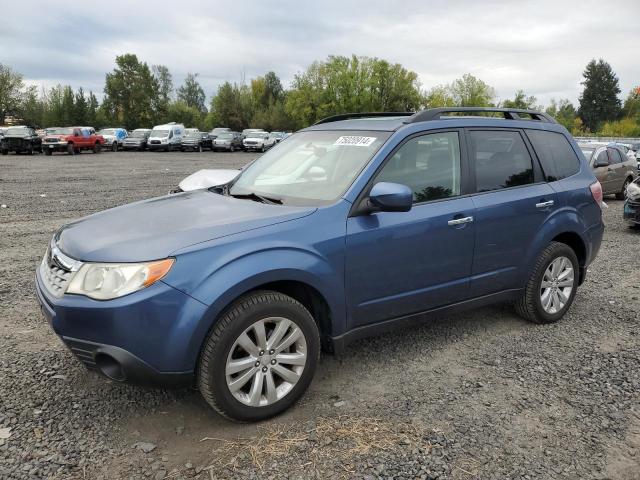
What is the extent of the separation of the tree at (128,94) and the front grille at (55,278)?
76.3 m

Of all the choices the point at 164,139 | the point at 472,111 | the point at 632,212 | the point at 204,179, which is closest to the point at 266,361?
the point at 472,111

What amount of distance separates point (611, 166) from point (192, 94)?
12843cm

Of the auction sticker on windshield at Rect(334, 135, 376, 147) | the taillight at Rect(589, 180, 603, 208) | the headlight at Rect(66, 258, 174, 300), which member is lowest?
A: the headlight at Rect(66, 258, 174, 300)

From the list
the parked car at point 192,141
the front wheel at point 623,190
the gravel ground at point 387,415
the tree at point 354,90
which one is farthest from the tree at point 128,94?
the gravel ground at point 387,415

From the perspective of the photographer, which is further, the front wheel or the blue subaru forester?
the front wheel

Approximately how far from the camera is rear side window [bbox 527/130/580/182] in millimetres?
4750

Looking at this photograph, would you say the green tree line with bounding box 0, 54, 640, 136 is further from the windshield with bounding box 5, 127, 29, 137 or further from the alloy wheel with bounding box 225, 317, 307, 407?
the alloy wheel with bounding box 225, 317, 307, 407

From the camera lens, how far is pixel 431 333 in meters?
4.64

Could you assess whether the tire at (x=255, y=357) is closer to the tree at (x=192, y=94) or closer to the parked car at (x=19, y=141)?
the parked car at (x=19, y=141)

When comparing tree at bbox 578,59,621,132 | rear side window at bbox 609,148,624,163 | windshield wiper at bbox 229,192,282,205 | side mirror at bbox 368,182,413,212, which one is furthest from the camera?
tree at bbox 578,59,621,132

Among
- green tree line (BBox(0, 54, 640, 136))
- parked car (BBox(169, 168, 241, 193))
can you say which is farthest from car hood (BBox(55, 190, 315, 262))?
green tree line (BBox(0, 54, 640, 136))

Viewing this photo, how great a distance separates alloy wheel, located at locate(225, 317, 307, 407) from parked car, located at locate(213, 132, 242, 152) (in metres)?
43.1

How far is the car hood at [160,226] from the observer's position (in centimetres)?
294

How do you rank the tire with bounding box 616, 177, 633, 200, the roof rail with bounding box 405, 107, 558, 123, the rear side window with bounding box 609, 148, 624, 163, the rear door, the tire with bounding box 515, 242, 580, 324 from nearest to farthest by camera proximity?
1. the roof rail with bounding box 405, 107, 558, 123
2. the rear door
3. the tire with bounding box 515, 242, 580, 324
4. the rear side window with bounding box 609, 148, 624, 163
5. the tire with bounding box 616, 177, 633, 200
